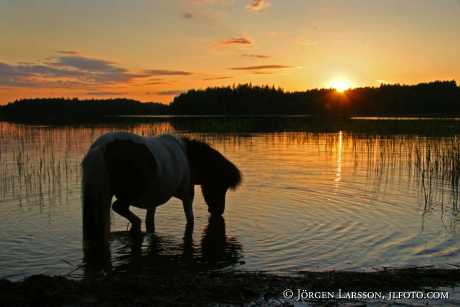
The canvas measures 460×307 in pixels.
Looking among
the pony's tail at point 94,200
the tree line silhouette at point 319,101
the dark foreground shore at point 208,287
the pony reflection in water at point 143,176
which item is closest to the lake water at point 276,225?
the pony's tail at point 94,200

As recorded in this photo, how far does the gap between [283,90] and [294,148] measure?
63601 millimetres

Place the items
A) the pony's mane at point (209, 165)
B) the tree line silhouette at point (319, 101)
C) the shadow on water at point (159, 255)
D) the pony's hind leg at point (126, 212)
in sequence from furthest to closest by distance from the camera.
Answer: the tree line silhouette at point (319, 101), the pony's mane at point (209, 165), the pony's hind leg at point (126, 212), the shadow on water at point (159, 255)

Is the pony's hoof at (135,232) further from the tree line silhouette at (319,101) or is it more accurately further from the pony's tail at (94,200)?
the tree line silhouette at (319,101)

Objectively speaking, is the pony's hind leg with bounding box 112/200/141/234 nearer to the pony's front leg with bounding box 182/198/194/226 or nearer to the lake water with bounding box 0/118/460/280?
the lake water with bounding box 0/118/460/280

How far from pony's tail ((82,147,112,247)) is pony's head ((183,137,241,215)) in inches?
87.0

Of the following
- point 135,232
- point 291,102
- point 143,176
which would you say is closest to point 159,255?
point 135,232

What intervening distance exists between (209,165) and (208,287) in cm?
393

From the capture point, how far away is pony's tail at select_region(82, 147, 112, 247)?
17.6 ft

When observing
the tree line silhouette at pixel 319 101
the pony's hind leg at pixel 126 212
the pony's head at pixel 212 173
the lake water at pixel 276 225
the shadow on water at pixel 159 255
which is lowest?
the shadow on water at pixel 159 255

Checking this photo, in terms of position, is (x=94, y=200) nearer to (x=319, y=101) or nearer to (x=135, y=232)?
(x=135, y=232)

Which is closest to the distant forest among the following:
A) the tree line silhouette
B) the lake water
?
the tree line silhouette

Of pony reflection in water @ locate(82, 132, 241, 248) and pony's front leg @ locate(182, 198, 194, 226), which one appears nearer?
pony reflection in water @ locate(82, 132, 241, 248)

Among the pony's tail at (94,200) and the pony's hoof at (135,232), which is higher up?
the pony's tail at (94,200)

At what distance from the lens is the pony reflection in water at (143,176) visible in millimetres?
5387
